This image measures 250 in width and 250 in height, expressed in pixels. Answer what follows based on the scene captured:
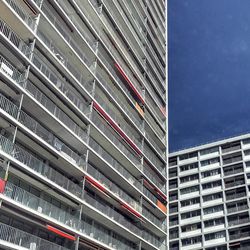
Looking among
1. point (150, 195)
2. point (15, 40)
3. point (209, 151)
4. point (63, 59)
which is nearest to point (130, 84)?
point (63, 59)

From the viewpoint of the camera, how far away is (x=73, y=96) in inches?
1378

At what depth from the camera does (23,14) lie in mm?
30516

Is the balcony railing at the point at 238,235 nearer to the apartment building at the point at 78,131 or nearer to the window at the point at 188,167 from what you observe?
the window at the point at 188,167

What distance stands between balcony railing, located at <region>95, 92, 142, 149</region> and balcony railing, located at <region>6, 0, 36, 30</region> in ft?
35.0

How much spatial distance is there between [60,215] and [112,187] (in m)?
9.76

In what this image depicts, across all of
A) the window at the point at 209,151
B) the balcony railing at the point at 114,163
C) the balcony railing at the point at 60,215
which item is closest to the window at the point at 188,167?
the window at the point at 209,151

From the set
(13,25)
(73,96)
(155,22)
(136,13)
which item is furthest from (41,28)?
(155,22)

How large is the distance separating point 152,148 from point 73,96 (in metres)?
17.0

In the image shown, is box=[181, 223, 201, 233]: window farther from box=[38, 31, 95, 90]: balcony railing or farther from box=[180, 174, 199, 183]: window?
box=[38, 31, 95, 90]: balcony railing

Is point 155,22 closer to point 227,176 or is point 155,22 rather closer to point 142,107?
point 142,107

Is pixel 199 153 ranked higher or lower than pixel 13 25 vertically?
higher

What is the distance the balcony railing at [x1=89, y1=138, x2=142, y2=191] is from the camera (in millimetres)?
37213

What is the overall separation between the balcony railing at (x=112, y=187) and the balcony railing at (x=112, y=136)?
371 cm

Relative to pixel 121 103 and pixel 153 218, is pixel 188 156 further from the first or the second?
pixel 121 103
